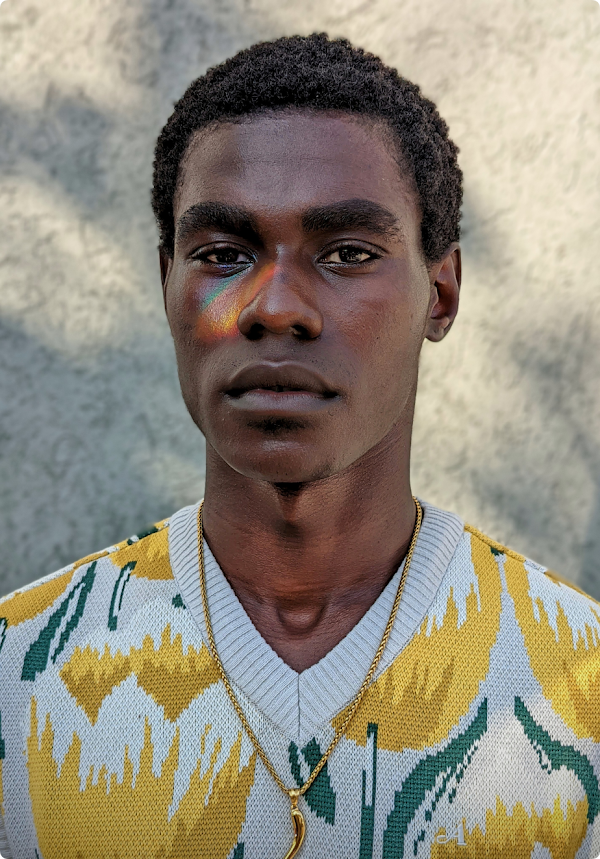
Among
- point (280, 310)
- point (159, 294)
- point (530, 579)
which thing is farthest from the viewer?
point (159, 294)

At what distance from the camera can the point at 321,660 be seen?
1.62 meters

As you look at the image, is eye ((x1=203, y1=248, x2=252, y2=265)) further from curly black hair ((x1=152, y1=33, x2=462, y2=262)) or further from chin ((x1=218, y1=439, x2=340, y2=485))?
chin ((x1=218, y1=439, x2=340, y2=485))

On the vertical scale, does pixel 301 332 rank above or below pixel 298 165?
below

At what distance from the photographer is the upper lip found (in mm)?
1423

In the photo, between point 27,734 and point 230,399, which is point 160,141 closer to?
point 230,399

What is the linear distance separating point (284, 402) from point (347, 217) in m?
0.38

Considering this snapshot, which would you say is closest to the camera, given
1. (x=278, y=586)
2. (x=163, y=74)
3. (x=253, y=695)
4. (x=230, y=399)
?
(x=230, y=399)

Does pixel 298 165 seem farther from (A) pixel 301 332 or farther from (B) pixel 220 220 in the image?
(A) pixel 301 332

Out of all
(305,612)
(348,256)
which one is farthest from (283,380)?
(305,612)

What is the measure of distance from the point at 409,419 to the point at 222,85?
2.66 ft

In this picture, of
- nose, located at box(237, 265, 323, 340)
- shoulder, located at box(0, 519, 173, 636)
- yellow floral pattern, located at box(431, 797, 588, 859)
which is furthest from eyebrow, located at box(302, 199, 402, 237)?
yellow floral pattern, located at box(431, 797, 588, 859)

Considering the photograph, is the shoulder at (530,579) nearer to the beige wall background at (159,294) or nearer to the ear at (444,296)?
the ear at (444,296)

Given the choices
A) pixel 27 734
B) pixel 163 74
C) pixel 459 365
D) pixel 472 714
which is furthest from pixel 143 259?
pixel 472 714

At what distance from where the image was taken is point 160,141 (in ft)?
6.07
